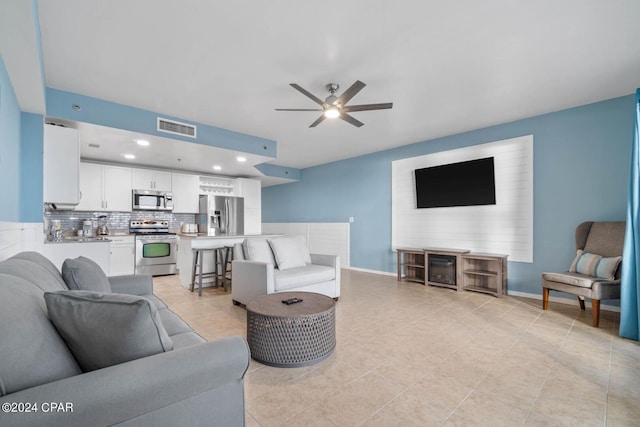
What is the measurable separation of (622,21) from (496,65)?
853 mm

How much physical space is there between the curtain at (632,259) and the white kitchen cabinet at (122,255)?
7.08 m

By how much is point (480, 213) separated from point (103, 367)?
Result: 16.5 feet

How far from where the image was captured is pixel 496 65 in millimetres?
2848

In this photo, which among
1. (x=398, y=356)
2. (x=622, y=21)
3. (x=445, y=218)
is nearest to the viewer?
(x=622, y=21)

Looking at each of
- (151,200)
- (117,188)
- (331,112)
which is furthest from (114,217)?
(331,112)

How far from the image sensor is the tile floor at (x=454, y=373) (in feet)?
5.51

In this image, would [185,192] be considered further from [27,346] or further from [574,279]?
[574,279]

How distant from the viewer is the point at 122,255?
5539mm

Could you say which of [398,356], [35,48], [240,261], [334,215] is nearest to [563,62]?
[398,356]

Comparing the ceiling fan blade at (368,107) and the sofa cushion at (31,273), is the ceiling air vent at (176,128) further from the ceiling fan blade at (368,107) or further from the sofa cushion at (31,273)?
the sofa cushion at (31,273)

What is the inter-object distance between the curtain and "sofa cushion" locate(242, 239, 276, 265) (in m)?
3.68

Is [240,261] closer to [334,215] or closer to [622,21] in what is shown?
[334,215]

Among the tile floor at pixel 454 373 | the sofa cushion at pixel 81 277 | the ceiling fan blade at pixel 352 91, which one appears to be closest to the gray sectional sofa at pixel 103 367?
the sofa cushion at pixel 81 277

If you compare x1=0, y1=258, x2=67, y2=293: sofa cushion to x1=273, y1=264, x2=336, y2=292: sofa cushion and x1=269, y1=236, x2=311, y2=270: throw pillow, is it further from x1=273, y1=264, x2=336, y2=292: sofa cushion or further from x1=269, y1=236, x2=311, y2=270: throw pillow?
x1=269, y1=236, x2=311, y2=270: throw pillow
